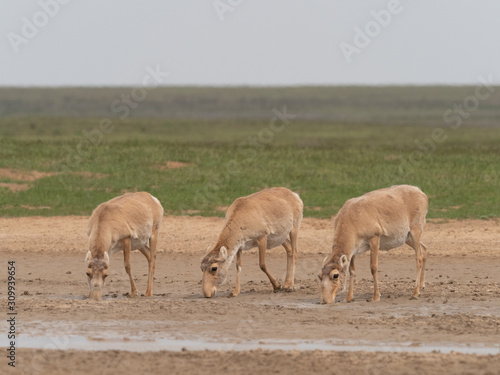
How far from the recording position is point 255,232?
16891mm

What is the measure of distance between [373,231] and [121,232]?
176 inches

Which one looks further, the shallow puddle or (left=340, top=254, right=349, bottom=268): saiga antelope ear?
(left=340, top=254, right=349, bottom=268): saiga antelope ear

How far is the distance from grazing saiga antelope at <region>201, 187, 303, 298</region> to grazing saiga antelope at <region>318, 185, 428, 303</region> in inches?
56.7

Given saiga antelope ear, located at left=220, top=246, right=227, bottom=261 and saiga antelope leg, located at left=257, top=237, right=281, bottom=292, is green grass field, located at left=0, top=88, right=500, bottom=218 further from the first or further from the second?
saiga antelope ear, located at left=220, top=246, right=227, bottom=261

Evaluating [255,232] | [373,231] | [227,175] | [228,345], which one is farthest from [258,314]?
[227,175]

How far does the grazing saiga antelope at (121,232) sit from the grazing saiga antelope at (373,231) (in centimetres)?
356

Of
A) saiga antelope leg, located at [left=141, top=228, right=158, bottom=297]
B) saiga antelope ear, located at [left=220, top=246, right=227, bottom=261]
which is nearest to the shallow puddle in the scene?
saiga antelope ear, located at [left=220, top=246, right=227, bottom=261]

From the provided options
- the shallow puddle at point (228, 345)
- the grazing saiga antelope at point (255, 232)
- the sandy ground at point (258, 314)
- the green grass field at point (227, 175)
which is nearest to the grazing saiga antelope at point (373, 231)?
the sandy ground at point (258, 314)

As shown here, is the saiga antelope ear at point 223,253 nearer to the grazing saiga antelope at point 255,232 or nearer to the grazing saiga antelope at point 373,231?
the grazing saiga antelope at point 255,232

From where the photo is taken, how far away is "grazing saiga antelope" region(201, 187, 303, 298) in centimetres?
1609

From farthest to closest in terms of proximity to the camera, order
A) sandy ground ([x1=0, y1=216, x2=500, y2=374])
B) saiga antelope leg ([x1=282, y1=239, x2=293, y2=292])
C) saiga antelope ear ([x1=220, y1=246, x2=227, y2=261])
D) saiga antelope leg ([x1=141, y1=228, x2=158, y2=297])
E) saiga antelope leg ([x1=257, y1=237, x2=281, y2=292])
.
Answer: saiga antelope leg ([x1=282, y1=239, x2=293, y2=292]) → saiga antelope leg ([x1=257, y1=237, x2=281, y2=292]) → saiga antelope leg ([x1=141, y1=228, x2=158, y2=297]) → saiga antelope ear ([x1=220, y1=246, x2=227, y2=261]) → sandy ground ([x1=0, y1=216, x2=500, y2=374])

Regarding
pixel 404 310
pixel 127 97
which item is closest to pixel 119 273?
pixel 404 310

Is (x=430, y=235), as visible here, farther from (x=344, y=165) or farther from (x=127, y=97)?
(x=127, y=97)

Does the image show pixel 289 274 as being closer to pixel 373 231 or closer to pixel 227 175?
pixel 373 231
